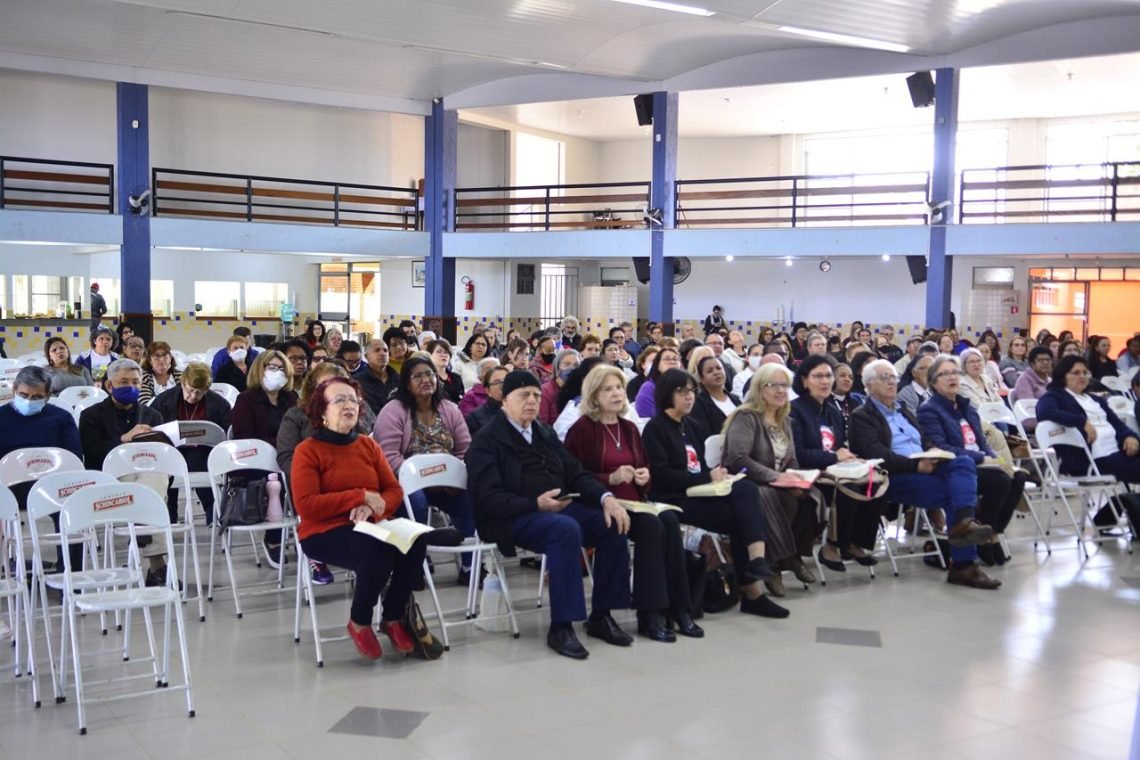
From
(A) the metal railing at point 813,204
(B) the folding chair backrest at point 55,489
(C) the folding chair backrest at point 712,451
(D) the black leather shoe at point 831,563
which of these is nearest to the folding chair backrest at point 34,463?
(B) the folding chair backrest at point 55,489

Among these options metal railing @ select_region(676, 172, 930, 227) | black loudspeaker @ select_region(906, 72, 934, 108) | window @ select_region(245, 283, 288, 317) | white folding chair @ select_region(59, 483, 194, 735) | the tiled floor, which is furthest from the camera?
window @ select_region(245, 283, 288, 317)

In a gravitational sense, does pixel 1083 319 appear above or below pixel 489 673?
above

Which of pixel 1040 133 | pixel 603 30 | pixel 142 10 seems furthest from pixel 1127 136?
pixel 142 10

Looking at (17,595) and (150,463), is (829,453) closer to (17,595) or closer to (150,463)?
(150,463)

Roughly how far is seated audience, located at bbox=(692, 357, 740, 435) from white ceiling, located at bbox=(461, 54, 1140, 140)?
1085 centimetres

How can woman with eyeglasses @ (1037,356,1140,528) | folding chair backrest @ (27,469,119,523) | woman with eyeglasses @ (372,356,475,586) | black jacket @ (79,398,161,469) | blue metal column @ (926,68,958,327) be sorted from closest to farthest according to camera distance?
1. folding chair backrest @ (27,469,119,523)
2. woman with eyeglasses @ (372,356,475,586)
3. black jacket @ (79,398,161,469)
4. woman with eyeglasses @ (1037,356,1140,528)
5. blue metal column @ (926,68,958,327)

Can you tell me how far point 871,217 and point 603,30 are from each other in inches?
230

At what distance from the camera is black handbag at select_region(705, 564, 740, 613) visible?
5.79 m

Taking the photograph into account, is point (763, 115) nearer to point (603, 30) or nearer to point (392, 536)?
point (603, 30)

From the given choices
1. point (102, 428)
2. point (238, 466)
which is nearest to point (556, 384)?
point (238, 466)

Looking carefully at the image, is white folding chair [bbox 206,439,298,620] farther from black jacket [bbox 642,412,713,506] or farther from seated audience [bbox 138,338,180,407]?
seated audience [bbox 138,338,180,407]

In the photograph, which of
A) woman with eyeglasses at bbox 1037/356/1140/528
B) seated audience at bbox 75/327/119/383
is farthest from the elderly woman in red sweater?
seated audience at bbox 75/327/119/383

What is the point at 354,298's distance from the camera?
20.7 metres

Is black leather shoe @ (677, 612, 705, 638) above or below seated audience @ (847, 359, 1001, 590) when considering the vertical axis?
below
